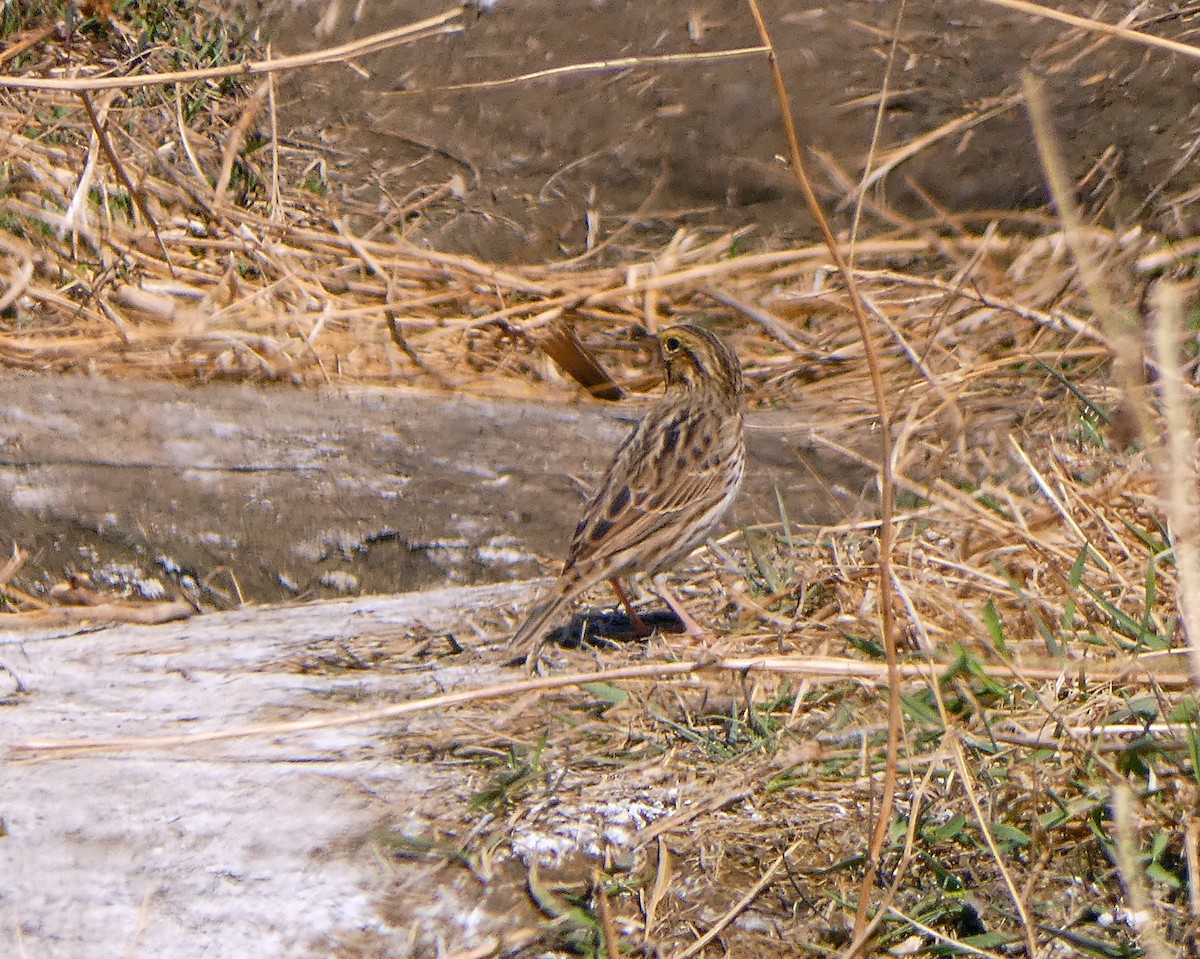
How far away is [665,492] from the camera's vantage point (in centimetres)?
448

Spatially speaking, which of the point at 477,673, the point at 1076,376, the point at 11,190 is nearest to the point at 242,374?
the point at 11,190

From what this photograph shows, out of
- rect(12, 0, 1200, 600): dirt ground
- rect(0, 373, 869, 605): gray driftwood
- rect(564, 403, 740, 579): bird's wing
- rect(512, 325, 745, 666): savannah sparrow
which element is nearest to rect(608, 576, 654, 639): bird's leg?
rect(512, 325, 745, 666): savannah sparrow

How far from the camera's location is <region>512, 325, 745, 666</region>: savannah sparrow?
164 inches

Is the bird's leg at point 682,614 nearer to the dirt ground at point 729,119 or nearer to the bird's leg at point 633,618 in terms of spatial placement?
the bird's leg at point 633,618

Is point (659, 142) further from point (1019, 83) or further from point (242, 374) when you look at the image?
point (242, 374)

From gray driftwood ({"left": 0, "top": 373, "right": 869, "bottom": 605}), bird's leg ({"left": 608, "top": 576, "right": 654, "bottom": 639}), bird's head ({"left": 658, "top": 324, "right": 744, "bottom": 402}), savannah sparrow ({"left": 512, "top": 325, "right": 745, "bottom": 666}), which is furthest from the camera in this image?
bird's head ({"left": 658, "top": 324, "right": 744, "bottom": 402})

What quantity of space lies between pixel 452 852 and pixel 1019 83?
4952mm

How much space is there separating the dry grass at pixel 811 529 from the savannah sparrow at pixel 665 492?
0.21 metres

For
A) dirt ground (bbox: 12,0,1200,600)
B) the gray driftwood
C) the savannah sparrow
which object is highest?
dirt ground (bbox: 12,0,1200,600)

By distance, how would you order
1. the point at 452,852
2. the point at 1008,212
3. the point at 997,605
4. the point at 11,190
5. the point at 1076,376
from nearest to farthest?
1. the point at 452,852
2. the point at 997,605
3. the point at 1076,376
4. the point at 1008,212
5. the point at 11,190

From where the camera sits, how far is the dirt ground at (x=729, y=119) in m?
6.54

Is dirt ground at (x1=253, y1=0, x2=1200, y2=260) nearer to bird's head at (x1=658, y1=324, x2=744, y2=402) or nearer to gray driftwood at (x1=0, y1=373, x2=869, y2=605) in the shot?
bird's head at (x1=658, y1=324, x2=744, y2=402)

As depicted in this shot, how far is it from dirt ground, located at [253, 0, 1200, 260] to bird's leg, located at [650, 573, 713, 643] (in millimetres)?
2692

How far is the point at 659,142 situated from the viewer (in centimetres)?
701
